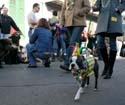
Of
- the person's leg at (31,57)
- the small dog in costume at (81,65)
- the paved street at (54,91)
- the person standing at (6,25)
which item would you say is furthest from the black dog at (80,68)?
the person standing at (6,25)

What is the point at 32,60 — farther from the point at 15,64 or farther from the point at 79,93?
the point at 79,93

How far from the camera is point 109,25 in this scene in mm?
9797

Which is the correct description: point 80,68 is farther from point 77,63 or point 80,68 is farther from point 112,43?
point 112,43

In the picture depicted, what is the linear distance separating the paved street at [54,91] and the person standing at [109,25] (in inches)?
14.5

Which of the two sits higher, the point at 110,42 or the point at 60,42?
the point at 110,42

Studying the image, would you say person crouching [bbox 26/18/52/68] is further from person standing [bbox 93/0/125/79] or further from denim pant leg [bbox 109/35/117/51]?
denim pant leg [bbox 109/35/117/51]

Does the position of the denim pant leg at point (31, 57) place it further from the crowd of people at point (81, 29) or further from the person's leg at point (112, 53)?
the person's leg at point (112, 53)

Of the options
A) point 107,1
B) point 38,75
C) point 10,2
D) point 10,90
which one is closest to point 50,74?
point 38,75

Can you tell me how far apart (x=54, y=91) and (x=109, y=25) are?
87.1 inches

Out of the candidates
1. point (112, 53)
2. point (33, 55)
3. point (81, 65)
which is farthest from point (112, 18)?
point (33, 55)

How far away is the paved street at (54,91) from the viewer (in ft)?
23.7

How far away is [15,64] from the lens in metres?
15.1

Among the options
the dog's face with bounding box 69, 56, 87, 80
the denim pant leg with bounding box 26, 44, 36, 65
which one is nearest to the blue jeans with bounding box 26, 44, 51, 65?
the denim pant leg with bounding box 26, 44, 36, 65

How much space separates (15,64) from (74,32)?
4358mm
